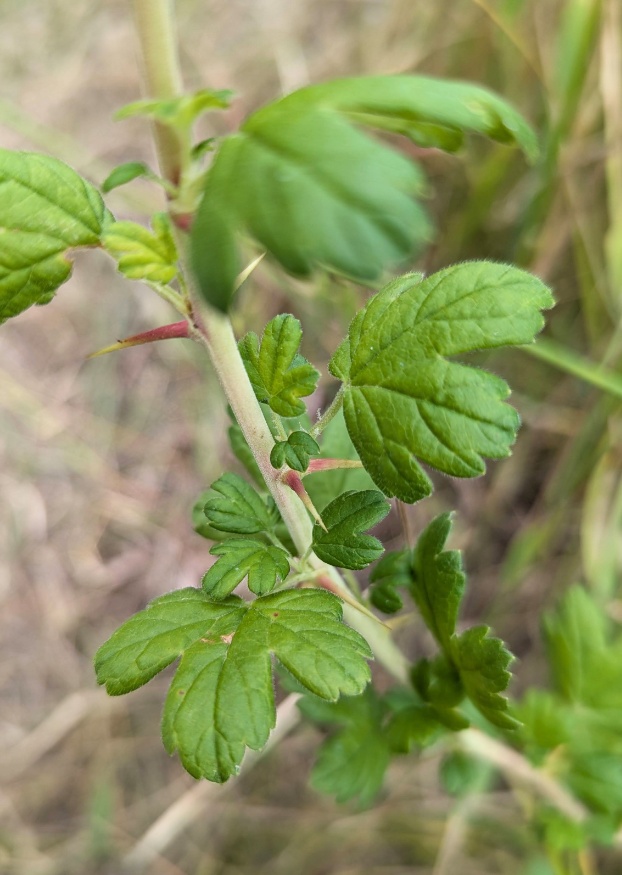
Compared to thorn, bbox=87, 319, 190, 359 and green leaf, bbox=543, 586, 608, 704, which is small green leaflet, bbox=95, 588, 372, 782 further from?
green leaf, bbox=543, 586, 608, 704

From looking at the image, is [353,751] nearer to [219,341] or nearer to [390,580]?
[390,580]

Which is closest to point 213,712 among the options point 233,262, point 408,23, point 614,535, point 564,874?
point 233,262

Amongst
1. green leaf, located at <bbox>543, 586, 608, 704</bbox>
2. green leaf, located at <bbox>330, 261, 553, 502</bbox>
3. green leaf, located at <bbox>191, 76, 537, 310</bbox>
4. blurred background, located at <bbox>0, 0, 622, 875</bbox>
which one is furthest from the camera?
blurred background, located at <bbox>0, 0, 622, 875</bbox>

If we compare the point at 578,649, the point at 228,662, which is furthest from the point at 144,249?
the point at 578,649

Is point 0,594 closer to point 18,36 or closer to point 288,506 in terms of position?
point 288,506

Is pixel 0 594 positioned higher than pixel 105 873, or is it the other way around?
pixel 0 594

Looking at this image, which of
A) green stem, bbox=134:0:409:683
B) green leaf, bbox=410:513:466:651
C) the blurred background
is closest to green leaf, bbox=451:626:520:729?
green leaf, bbox=410:513:466:651
